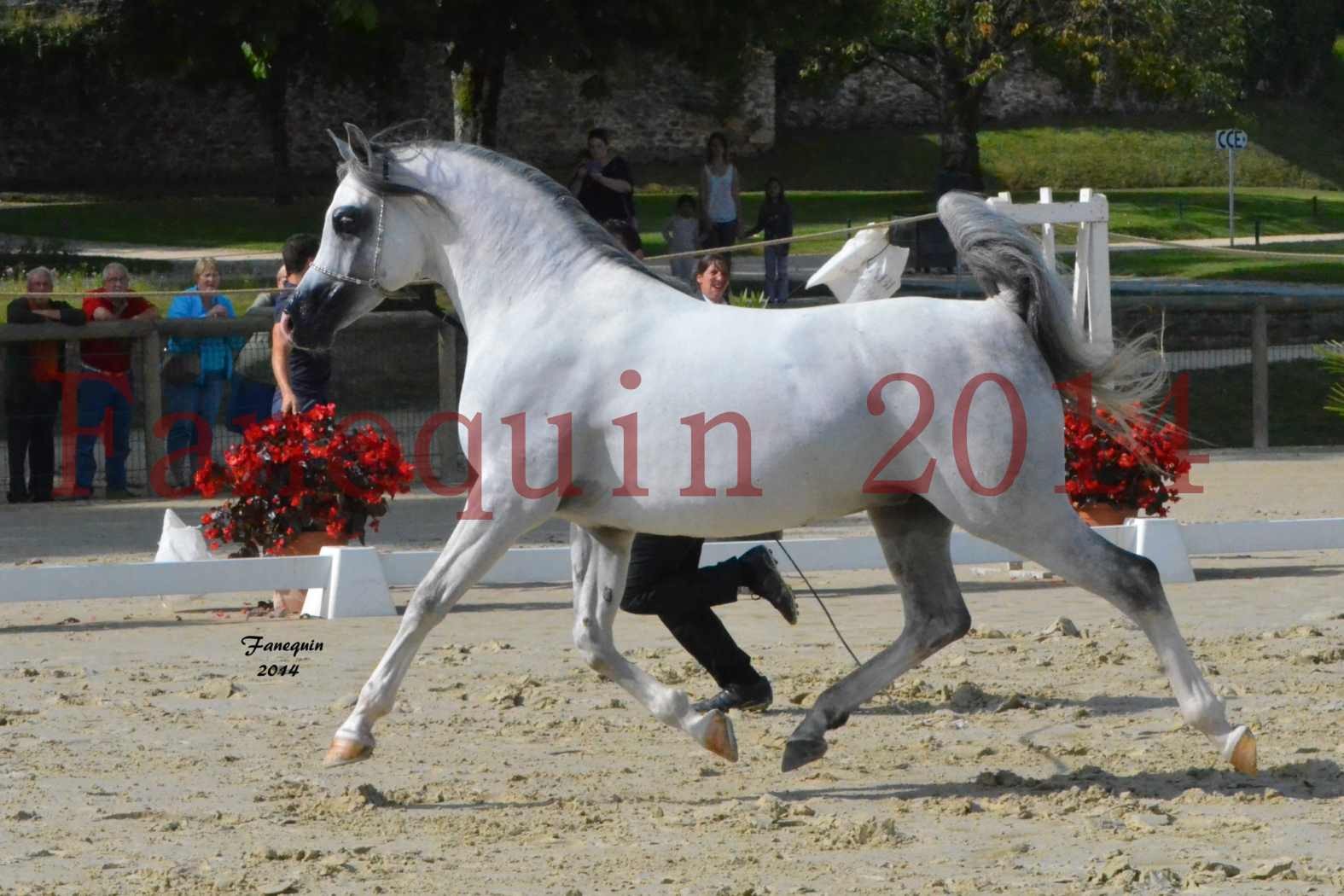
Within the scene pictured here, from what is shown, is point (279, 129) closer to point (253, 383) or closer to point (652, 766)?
point (253, 383)

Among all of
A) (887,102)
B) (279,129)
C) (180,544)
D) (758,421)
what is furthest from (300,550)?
(887,102)

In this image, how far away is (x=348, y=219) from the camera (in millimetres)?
5883

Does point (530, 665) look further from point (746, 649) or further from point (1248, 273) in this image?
point (1248, 273)

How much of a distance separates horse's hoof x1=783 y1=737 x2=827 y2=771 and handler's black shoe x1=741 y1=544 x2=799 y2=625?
3.25 ft

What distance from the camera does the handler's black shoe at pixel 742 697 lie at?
6.50 meters

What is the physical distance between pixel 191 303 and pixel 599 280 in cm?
848

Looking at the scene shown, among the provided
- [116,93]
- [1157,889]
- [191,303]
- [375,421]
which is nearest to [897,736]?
[1157,889]

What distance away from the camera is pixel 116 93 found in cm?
3644

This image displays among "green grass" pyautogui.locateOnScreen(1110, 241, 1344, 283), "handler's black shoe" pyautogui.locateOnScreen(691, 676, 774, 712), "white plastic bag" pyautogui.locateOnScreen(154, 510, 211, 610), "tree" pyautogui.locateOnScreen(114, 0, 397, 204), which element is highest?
"tree" pyautogui.locateOnScreen(114, 0, 397, 204)

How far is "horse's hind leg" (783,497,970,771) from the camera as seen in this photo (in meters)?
5.81

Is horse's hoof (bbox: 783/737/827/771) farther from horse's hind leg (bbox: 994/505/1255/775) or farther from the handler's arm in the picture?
the handler's arm

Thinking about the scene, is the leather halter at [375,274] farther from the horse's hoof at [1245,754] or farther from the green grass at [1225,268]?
the green grass at [1225,268]

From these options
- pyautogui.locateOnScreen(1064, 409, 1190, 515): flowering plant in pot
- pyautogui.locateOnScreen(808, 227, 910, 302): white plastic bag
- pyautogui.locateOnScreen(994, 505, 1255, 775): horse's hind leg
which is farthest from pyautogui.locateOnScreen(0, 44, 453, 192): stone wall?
pyautogui.locateOnScreen(994, 505, 1255, 775): horse's hind leg

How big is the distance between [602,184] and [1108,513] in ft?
31.1
